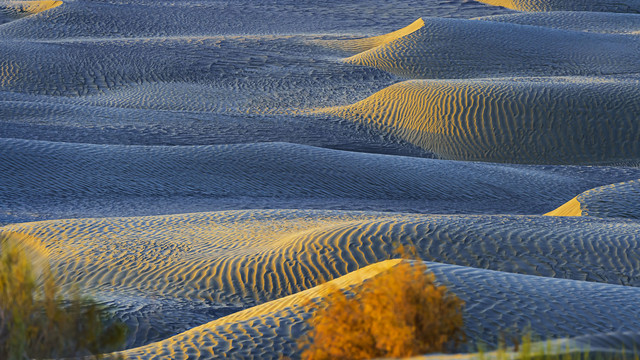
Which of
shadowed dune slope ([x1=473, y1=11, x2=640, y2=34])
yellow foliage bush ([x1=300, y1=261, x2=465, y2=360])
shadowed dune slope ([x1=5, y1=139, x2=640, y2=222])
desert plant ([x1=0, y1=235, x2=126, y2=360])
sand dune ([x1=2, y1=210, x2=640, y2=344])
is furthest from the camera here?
shadowed dune slope ([x1=473, y1=11, x2=640, y2=34])

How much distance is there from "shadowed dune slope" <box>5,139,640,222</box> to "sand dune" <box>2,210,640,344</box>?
175cm

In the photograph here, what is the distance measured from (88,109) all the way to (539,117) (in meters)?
7.12

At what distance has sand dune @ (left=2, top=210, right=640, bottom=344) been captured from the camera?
4768mm

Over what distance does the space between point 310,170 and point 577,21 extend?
14572 mm

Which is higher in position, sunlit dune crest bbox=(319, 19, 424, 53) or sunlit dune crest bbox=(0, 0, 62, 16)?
sunlit dune crest bbox=(0, 0, 62, 16)

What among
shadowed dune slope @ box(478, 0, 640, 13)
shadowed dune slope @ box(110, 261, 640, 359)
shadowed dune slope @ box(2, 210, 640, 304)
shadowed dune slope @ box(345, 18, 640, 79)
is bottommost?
shadowed dune slope @ box(478, 0, 640, 13)

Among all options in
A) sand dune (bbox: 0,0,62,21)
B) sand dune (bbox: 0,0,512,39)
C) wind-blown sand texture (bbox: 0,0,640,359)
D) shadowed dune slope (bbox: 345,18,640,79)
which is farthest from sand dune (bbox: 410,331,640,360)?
sand dune (bbox: 0,0,62,21)

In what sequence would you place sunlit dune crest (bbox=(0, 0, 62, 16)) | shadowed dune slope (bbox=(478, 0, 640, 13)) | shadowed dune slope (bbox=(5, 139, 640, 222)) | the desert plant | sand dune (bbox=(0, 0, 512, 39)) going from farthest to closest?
1. shadowed dune slope (bbox=(478, 0, 640, 13))
2. sunlit dune crest (bbox=(0, 0, 62, 16))
3. sand dune (bbox=(0, 0, 512, 39))
4. shadowed dune slope (bbox=(5, 139, 640, 222))
5. the desert plant

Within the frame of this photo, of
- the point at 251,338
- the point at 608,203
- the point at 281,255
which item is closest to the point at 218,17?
the point at 608,203

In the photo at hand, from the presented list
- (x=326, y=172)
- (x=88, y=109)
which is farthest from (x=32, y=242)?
(x=88, y=109)

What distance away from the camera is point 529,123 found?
1172 centimetres

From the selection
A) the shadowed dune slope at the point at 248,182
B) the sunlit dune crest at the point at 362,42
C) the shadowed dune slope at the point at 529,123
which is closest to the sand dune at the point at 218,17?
the sunlit dune crest at the point at 362,42

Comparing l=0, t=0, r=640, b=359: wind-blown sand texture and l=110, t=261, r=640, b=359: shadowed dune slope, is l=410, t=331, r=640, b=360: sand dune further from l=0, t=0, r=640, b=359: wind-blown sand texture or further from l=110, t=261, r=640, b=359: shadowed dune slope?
l=110, t=261, r=640, b=359: shadowed dune slope

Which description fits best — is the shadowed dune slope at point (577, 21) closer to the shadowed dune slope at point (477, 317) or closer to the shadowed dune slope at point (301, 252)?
the shadowed dune slope at point (301, 252)
